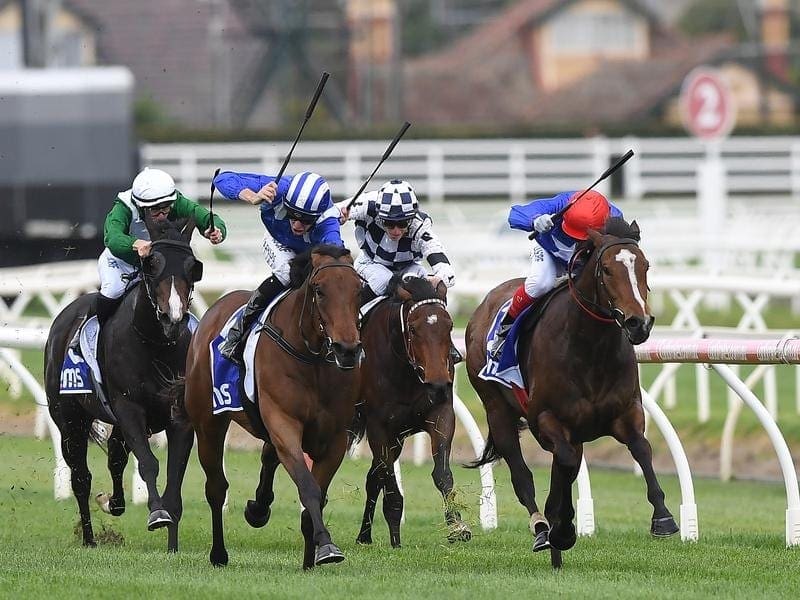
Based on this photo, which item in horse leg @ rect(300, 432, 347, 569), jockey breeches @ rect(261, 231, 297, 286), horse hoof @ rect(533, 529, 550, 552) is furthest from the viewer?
jockey breeches @ rect(261, 231, 297, 286)

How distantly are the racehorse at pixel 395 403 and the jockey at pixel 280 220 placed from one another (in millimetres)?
603

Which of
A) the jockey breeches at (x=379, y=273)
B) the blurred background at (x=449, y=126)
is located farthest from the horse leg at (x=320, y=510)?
the blurred background at (x=449, y=126)

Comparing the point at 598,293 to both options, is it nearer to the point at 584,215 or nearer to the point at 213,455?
the point at 584,215

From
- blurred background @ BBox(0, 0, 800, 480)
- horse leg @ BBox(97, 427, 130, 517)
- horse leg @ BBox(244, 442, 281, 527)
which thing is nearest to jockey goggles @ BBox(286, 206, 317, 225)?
horse leg @ BBox(244, 442, 281, 527)

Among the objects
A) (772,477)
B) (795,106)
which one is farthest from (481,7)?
(772,477)

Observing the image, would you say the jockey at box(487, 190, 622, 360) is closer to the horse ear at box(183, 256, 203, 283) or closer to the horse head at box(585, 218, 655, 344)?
the horse head at box(585, 218, 655, 344)

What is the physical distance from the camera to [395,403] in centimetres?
830

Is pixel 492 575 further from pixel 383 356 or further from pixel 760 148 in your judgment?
pixel 760 148

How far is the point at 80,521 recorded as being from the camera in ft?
27.9

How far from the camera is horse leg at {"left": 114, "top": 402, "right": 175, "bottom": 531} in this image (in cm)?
752

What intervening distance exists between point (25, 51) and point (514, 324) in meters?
20.3

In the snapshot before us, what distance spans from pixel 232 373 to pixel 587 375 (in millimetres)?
1512

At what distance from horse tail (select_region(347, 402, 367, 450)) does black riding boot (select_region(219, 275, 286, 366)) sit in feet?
3.43

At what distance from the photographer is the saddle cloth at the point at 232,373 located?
7.27 metres
